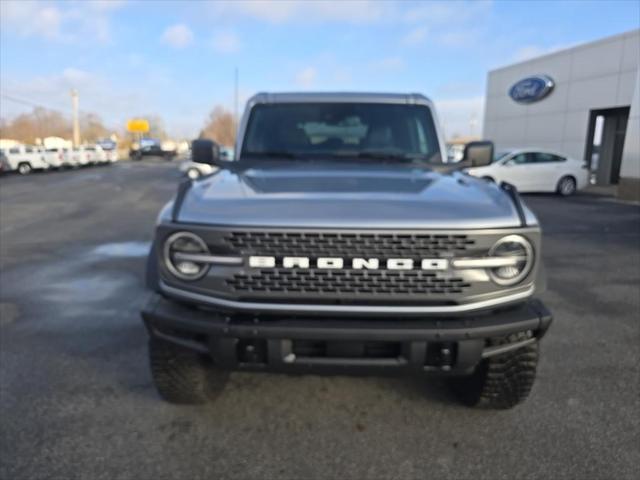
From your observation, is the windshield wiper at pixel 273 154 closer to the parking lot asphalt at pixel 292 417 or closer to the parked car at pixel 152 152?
the parking lot asphalt at pixel 292 417

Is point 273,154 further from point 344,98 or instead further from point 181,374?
point 181,374

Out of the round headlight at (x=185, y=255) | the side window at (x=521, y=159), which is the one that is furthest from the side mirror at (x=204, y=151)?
the side window at (x=521, y=159)

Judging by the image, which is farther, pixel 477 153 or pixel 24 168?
pixel 24 168

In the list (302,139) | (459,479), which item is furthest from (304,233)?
(302,139)

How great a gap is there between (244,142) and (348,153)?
82 cm

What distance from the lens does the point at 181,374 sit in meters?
2.72

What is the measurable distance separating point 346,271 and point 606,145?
20997mm

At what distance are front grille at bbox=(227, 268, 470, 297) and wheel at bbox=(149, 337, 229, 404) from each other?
27.2 inches

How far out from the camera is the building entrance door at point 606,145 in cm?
1906

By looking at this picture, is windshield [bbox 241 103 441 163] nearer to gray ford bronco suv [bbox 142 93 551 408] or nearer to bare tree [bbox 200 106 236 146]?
gray ford bronco suv [bbox 142 93 551 408]

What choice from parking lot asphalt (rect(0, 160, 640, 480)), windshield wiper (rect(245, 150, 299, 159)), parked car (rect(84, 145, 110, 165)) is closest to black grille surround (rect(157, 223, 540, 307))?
parking lot asphalt (rect(0, 160, 640, 480))

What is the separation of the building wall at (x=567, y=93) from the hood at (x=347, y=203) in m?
16.4

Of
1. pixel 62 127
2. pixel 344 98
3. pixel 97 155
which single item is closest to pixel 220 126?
pixel 62 127

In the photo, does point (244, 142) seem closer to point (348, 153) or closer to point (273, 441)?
point (348, 153)
